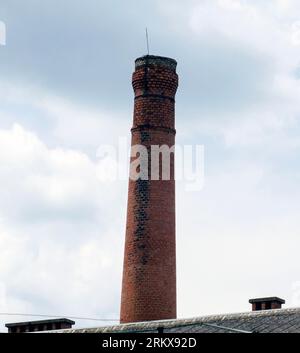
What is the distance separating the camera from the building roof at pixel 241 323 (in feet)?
64.1

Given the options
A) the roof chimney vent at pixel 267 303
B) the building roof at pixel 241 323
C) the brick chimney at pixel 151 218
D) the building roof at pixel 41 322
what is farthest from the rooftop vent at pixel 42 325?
the roof chimney vent at pixel 267 303

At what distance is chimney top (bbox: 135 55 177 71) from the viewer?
28.1 m

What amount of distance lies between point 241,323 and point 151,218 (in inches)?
269

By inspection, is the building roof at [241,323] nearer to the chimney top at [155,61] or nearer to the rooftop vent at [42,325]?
the rooftop vent at [42,325]

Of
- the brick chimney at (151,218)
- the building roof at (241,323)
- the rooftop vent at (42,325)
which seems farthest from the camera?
the rooftop vent at (42,325)

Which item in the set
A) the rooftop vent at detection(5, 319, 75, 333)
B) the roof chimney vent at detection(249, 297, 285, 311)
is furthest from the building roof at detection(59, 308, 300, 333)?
the rooftop vent at detection(5, 319, 75, 333)

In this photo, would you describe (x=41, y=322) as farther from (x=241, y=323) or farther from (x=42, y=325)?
(x=241, y=323)

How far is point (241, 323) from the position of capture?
20.7 m

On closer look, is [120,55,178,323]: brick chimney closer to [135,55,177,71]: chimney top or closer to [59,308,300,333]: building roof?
[135,55,177,71]: chimney top

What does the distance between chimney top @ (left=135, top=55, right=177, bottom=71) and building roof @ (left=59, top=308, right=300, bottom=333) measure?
852 centimetres

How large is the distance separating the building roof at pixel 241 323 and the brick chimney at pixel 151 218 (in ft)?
13.8
